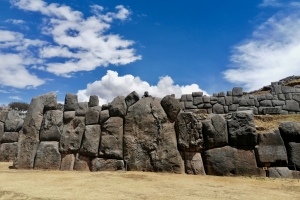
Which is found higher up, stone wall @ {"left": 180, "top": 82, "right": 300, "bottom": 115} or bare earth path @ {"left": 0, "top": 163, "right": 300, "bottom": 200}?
stone wall @ {"left": 180, "top": 82, "right": 300, "bottom": 115}

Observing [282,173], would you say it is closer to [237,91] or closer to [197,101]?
[197,101]

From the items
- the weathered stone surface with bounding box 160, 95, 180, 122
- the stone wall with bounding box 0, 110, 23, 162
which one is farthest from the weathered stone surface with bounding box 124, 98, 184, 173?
the stone wall with bounding box 0, 110, 23, 162

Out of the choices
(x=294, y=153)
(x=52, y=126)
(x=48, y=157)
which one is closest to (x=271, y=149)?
(x=294, y=153)

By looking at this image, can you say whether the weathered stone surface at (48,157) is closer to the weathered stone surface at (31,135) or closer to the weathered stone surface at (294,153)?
the weathered stone surface at (31,135)

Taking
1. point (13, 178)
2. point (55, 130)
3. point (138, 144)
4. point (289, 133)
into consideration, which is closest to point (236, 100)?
point (289, 133)

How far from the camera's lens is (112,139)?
895cm

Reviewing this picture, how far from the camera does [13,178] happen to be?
23.9 feet

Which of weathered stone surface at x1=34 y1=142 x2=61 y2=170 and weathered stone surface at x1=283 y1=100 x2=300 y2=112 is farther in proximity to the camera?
weathered stone surface at x1=283 y1=100 x2=300 y2=112

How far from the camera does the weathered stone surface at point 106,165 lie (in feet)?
28.4

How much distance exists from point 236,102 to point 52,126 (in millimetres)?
10415

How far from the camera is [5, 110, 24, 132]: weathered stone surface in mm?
12602

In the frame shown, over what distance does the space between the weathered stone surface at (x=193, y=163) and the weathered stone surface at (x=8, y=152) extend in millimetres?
8100

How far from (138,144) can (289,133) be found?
459 cm

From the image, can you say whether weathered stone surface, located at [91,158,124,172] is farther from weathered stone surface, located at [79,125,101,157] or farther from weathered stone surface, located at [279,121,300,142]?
weathered stone surface, located at [279,121,300,142]
